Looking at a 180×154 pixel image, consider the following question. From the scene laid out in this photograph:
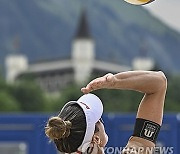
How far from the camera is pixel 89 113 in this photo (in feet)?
9.87

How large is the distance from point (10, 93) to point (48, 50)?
9746 centimetres

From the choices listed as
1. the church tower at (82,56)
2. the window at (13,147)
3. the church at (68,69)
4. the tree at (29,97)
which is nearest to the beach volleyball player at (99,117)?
the window at (13,147)

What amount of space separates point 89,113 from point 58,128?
0.13 metres

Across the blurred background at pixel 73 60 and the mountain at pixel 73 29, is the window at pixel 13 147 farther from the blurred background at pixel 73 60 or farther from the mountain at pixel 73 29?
the mountain at pixel 73 29

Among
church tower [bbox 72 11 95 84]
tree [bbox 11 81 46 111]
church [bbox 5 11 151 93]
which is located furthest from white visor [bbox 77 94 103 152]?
church tower [bbox 72 11 95 84]

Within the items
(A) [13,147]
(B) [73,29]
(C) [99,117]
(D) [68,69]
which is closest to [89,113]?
(C) [99,117]

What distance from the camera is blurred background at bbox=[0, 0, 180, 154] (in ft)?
23.9

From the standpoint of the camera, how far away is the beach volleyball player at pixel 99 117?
2.94 m

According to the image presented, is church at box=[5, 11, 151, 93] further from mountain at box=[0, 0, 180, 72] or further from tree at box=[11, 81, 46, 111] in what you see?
mountain at box=[0, 0, 180, 72]

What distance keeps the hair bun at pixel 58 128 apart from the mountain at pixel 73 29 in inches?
6290

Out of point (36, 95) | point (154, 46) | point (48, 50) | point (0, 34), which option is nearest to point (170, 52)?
point (154, 46)

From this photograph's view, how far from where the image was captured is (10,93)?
80812mm

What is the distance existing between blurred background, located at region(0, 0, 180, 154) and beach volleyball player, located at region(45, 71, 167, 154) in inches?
47.6

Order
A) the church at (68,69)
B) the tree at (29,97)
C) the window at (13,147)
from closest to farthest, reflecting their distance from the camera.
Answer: the window at (13,147) → the tree at (29,97) → the church at (68,69)
